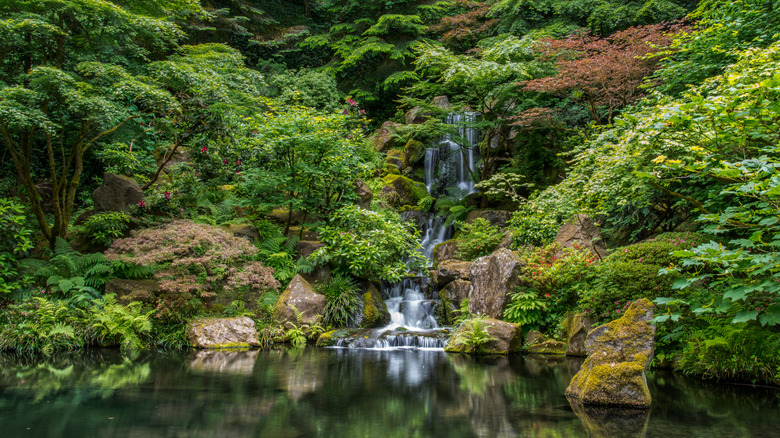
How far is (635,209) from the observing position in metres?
8.40

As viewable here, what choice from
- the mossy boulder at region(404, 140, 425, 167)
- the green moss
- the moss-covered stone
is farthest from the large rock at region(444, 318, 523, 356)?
the mossy boulder at region(404, 140, 425, 167)

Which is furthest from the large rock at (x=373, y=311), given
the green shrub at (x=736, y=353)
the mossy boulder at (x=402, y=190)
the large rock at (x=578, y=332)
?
the green shrub at (x=736, y=353)

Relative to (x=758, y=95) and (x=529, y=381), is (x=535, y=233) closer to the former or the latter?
(x=529, y=381)

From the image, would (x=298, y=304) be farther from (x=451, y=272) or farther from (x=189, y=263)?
(x=451, y=272)

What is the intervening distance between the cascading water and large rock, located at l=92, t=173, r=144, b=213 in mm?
6202

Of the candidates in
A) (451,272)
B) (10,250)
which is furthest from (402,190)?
(10,250)

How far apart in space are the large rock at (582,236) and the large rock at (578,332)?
156 centimetres

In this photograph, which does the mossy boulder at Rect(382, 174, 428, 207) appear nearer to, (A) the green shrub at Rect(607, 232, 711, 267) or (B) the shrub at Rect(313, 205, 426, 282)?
(B) the shrub at Rect(313, 205, 426, 282)

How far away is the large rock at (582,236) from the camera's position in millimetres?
8469

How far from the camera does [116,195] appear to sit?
10430mm

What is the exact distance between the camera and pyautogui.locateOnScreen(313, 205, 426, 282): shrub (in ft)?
32.4

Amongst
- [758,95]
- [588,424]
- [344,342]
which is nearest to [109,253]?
[344,342]

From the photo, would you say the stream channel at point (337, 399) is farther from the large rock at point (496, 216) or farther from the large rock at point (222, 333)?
the large rock at point (496, 216)

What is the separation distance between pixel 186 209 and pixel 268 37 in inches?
568
